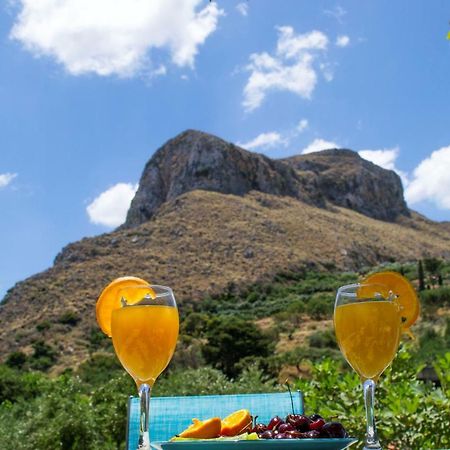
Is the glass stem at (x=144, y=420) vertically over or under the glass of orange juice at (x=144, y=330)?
under

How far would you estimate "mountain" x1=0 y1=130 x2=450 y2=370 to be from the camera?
3950 cm

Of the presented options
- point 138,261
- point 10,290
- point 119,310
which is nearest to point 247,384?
point 119,310

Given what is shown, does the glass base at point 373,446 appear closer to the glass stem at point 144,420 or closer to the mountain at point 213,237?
the glass stem at point 144,420

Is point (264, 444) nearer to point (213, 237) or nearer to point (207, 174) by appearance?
point (213, 237)

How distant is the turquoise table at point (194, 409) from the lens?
1.78 m

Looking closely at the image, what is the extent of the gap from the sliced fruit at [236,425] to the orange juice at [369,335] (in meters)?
0.24

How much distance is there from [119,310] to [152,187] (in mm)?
64198

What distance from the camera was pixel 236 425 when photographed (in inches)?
43.9

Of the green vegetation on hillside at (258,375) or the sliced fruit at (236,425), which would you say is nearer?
the sliced fruit at (236,425)

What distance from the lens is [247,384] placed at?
5.73 meters

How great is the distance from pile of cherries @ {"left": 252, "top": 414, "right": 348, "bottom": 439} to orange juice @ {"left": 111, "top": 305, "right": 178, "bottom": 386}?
0.28 meters

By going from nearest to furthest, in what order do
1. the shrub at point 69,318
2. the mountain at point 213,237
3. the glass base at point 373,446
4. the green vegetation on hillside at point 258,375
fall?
1. the glass base at point 373,446
2. the green vegetation on hillside at point 258,375
3. the shrub at point 69,318
4. the mountain at point 213,237

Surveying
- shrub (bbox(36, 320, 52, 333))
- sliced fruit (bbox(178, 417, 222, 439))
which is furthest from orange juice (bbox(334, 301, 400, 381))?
shrub (bbox(36, 320, 52, 333))

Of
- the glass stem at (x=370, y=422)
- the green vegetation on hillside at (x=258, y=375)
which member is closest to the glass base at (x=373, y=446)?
the glass stem at (x=370, y=422)
